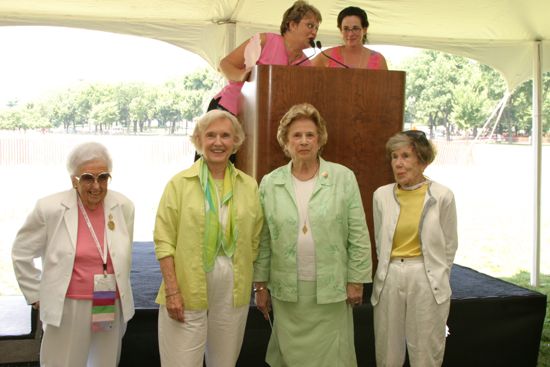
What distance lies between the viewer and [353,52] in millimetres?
3199

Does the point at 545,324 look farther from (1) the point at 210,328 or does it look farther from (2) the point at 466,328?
(1) the point at 210,328

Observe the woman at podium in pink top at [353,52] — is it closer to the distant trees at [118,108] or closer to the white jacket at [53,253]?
the white jacket at [53,253]

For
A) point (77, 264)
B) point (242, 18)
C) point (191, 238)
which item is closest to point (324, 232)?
point (191, 238)

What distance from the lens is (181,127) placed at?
9.31 m

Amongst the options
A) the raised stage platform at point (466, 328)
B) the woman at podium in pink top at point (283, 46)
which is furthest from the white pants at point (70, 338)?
the woman at podium in pink top at point (283, 46)

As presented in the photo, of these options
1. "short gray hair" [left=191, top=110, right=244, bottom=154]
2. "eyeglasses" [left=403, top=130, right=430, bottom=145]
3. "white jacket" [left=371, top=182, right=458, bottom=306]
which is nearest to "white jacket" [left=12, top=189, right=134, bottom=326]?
"short gray hair" [left=191, top=110, right=244, bottom=154]

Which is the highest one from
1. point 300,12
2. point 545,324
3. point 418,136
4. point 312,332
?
point 300,12

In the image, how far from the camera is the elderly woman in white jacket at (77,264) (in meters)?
2.09

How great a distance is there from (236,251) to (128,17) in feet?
11.6

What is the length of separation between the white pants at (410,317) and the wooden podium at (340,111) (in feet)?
1.77

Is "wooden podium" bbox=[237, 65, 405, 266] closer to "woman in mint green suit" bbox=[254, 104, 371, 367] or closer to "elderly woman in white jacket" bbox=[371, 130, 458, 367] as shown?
"elderly woman in white jacket" bbox=[371, 130, 458, 367]

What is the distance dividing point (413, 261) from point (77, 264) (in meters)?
1.39

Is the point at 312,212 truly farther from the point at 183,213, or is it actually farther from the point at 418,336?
the point at 418,336

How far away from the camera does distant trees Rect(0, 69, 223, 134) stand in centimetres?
902
